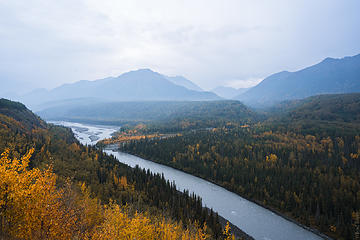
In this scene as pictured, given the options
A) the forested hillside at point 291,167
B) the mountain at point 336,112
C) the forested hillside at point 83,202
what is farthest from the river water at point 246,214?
the mountain at point 336,112

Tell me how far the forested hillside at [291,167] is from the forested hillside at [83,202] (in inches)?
685

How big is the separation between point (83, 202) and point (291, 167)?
194 feet

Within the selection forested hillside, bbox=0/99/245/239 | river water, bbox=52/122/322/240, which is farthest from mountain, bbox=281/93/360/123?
forested hillside, bbox=0/99/245/239

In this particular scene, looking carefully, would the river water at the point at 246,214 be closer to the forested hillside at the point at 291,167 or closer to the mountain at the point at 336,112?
the forested hillside at the point at 291,167

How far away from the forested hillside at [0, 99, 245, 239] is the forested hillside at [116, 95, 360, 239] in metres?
17.4

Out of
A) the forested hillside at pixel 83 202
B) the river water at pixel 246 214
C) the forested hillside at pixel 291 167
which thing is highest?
the forested hillside at pixel 83 202

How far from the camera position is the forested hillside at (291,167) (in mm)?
44750

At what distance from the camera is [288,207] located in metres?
48.0

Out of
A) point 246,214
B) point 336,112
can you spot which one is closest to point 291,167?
point 246,214

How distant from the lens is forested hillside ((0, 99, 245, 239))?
1352cm

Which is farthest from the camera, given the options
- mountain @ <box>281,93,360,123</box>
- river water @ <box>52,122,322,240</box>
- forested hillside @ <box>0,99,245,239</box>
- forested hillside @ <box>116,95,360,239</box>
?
mountain @ <box>281,93,360,123</box>

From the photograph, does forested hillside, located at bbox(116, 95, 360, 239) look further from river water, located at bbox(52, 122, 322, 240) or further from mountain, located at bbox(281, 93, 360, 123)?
mountain, located at bbox(281, 93, 360, 123)

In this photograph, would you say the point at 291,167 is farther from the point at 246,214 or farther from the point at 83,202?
the point at 83,202

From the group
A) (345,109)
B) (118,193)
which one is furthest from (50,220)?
(345,109)
